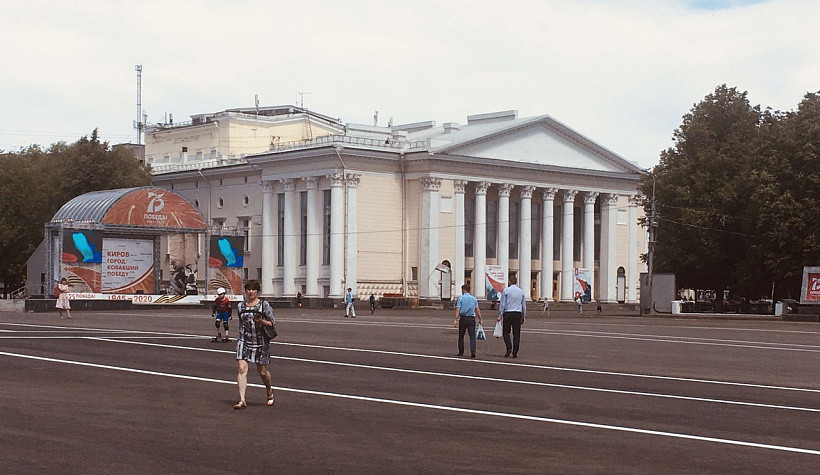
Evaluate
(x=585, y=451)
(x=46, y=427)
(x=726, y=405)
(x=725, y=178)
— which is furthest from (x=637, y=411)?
(x=725, y=178)

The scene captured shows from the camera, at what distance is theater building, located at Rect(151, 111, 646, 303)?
9806 centimetres

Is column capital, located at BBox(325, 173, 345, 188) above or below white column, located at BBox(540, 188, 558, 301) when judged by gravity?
above

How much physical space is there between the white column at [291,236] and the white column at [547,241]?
70.7 ft

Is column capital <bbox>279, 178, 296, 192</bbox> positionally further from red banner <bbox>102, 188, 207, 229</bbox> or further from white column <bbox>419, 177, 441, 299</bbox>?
red banner <bbox>102, 188, 207, 229</bbox>

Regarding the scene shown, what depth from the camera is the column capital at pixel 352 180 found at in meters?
96.8

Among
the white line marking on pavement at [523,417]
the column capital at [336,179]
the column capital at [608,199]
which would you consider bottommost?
the white line marking on pavement at [523,417]

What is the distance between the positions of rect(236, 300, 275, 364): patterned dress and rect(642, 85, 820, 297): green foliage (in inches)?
2089

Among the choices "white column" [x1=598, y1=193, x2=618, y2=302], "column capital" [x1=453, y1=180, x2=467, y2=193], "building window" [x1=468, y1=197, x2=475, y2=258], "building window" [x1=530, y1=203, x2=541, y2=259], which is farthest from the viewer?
"white column" [x1=598, y1=193, x2=618, y2=302]

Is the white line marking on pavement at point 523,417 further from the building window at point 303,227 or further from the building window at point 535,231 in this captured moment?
the building window at point 535,231

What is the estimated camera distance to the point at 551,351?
31797mm

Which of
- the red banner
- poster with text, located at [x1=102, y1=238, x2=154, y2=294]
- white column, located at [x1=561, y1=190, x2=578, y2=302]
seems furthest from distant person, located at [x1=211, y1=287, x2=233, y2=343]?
white column, located at [x1=561, y1=190, x2=578, y2=302]

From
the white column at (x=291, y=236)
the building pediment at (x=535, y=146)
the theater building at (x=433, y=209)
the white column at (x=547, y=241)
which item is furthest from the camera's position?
the white column at (x=547, y=241)

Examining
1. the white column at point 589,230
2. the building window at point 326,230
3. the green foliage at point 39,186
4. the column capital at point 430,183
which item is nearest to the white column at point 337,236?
the building window at point 326,230

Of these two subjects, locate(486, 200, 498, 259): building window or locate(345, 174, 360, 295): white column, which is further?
locate(486, 200, 498, 259): building window
